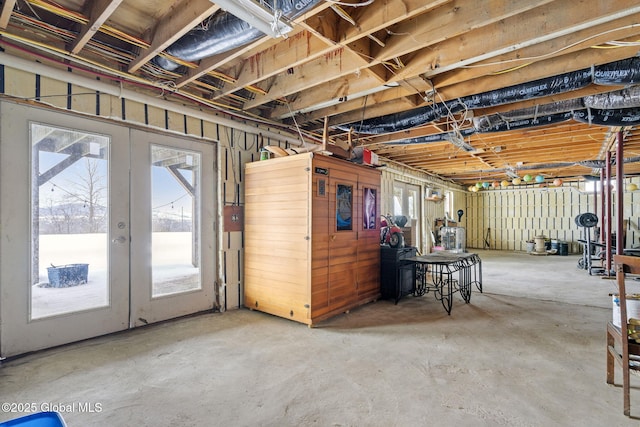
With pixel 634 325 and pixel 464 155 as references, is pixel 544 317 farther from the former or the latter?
pixel 464 155

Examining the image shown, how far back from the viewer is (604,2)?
2217 millimetres

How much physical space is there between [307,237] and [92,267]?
2345 millimetres

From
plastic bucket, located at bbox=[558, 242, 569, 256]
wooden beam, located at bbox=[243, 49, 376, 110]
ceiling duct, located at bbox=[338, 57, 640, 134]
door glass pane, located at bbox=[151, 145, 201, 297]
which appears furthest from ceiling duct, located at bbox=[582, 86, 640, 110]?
plastic bucket, located at bbox=[558, 242, 569, 256]

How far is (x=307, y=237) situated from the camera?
3.80 metres

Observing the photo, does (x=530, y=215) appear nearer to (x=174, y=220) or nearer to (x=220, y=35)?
(x=174, y=220)

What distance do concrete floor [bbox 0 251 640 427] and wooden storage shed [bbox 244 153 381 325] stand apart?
328mm

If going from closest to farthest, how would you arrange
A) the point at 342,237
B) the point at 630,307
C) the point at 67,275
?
the point at 630,307, the point at 67,275, the point at 342,237

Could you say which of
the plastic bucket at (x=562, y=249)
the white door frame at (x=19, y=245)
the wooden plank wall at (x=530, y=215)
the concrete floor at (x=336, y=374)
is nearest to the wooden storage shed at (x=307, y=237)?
the concrete floor at (x=336, y=374)

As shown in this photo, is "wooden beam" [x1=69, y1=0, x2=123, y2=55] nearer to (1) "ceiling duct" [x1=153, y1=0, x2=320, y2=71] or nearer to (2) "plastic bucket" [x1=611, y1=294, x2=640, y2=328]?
(1) "ceiling duct" [x1=153, y1=0, x2=320, y2=71]

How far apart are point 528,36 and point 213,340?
4067mm

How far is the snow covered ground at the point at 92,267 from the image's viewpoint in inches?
120

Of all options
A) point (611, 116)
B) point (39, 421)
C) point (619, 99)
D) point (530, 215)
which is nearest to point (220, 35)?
point (39, 421)

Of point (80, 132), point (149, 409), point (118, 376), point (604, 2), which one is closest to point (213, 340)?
point (118, 376)

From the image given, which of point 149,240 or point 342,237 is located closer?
point 149,240
